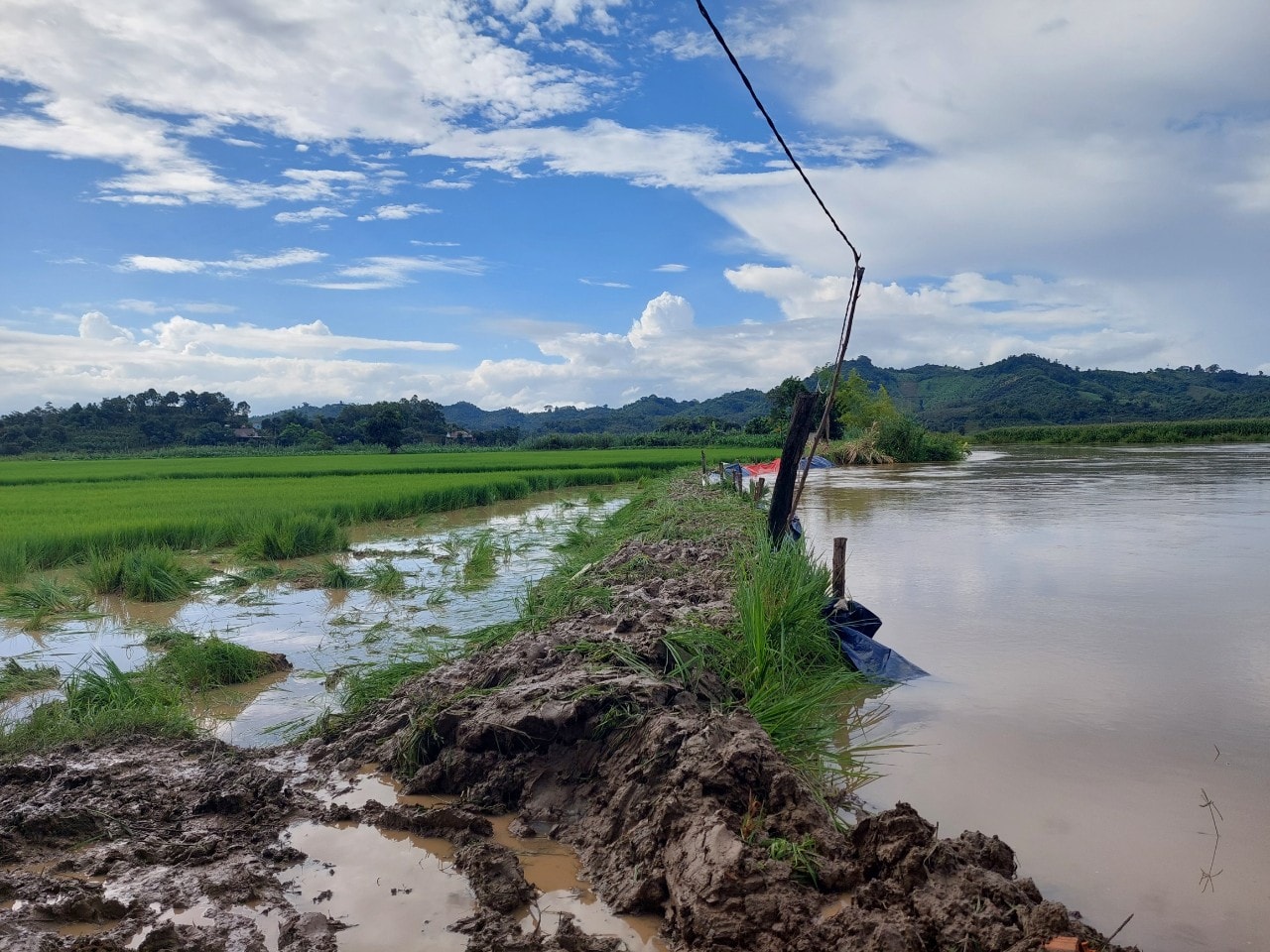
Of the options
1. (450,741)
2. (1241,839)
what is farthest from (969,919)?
(450,741)

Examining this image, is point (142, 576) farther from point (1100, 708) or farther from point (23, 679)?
point (1100, 708)

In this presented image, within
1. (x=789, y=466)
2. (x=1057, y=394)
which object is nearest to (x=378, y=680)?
(x=789, y=466)

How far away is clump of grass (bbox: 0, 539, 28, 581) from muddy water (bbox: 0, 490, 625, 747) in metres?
1.29

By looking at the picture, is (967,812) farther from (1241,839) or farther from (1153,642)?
(1153,642)

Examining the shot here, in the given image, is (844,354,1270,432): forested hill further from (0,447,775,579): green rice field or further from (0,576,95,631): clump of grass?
(0,576,95,631): clump of grass

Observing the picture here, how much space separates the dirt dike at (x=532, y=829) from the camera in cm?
232

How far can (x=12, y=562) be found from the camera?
321 inches

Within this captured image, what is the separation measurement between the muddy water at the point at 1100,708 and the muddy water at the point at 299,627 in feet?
10.3

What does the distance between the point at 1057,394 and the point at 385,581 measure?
96419mm

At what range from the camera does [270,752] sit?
3.95m

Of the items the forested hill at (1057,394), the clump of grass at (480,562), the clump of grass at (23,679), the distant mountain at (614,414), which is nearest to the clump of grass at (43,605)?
the clump of grass at (23,679)

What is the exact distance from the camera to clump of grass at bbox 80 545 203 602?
24.7ft

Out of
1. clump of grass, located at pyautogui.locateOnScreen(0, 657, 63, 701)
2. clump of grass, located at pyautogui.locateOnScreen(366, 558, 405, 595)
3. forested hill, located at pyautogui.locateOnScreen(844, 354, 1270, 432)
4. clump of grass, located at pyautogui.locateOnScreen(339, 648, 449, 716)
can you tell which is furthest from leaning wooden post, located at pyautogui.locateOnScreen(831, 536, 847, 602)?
forested hill, located at pyautogui.locateOnScreen(844, 354, 1270, 432)

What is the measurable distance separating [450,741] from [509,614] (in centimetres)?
279
